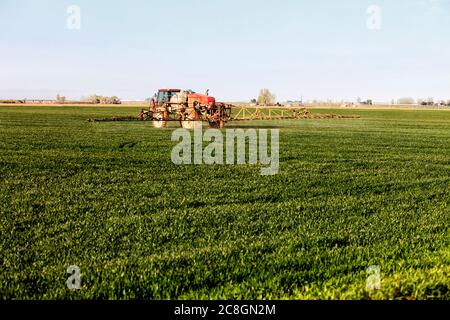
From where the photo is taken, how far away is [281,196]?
369 inches

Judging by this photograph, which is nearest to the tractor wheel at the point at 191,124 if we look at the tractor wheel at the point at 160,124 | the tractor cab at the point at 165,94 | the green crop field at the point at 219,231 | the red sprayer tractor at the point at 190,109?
the red sprayer tractor at the point at 190,109

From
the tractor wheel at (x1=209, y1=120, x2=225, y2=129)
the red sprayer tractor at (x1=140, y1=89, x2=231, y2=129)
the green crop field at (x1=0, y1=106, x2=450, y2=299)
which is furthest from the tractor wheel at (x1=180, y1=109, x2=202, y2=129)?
the green crop field at (x1=0, y1=106, x2=450, y2=299)

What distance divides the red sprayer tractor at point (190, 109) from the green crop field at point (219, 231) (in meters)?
14.0

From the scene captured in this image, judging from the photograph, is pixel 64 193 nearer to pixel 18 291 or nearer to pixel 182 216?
pixel 182 216

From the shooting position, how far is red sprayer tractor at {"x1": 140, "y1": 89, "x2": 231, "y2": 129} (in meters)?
27.1

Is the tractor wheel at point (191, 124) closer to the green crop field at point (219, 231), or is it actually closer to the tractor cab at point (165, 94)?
the tractor cab at point (165, 94)

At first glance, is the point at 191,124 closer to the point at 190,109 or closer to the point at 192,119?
the point at 192,119

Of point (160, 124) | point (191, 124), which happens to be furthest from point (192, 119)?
point (160, 124)

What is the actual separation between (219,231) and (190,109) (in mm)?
20847

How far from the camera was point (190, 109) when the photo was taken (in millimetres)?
27219

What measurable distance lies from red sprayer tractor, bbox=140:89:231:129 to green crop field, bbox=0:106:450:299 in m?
14.0
